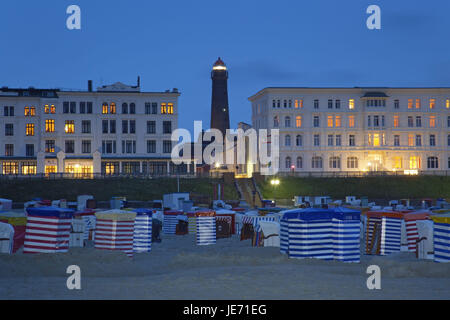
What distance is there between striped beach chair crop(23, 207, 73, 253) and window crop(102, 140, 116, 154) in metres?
56.6

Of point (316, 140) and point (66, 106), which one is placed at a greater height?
point (66, 106)

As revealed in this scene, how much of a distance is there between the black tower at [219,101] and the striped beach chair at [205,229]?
6340cm

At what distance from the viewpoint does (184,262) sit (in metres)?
19.9

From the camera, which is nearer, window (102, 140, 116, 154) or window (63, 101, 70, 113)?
window (63, 101, 70, 113)

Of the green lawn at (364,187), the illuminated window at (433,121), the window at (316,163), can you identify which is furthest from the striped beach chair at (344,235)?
the illuminated window at (433,121)

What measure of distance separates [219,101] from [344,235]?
238 ft

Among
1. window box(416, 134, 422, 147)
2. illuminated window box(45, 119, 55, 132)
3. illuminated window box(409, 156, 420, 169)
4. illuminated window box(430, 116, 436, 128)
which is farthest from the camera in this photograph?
illuminated window box(430, 116, 436, 128)

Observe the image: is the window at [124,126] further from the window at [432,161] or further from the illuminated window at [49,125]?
the window at [432,161]

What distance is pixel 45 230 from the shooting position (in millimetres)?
20969

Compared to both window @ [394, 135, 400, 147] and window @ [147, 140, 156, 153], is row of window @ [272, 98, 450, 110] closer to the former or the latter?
window @ [394, 135, 400, 147]

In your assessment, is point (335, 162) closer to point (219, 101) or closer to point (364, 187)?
point (364, 187)

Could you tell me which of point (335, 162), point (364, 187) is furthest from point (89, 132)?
point (364, 187)

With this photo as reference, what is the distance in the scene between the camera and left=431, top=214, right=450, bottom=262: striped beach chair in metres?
18.8

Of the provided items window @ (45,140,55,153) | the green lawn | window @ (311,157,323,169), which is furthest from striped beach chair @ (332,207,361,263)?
window @ (45,140,55,153)
